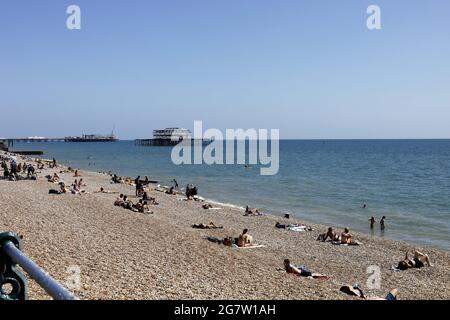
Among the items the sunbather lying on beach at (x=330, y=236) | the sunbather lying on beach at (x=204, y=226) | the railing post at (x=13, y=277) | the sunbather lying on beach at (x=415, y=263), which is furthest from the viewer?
the sunbather lying on beach at (x=204, y=226)

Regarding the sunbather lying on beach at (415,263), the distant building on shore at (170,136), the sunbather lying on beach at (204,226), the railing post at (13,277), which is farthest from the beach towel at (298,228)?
the distant building on shore at (170,136)

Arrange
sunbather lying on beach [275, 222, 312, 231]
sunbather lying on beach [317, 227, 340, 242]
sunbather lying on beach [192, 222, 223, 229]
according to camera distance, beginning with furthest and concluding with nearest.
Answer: sunbather lying on beach [275, 222, 312, 231]
sunbather lying on beach [192, 222, 223, 229]
sunbather lying on beach [317, 227, 340, 242]

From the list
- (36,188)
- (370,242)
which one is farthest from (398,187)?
(36,188)

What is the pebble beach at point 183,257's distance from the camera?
9516mm

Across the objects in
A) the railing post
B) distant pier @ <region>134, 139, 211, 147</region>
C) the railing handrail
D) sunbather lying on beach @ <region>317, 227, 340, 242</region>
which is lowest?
sunbather lying on beach @ <region>317, 227, 340, 242</region>

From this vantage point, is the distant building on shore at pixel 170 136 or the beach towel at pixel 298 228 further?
the distant building on shore at pixel 170 136

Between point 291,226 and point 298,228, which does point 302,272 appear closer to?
point 298,228

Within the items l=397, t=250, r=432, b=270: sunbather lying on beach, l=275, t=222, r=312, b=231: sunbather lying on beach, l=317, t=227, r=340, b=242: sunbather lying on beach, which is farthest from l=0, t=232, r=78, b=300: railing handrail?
l=275, t=222, r=312, b=231: sunbather lying on beach

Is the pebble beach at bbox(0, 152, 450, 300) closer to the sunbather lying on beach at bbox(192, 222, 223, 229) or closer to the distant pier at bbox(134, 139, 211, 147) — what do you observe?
the sunbather lying on beach at bbox(192, 222, 223, 229)

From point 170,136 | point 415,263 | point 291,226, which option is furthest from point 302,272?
point 170,136

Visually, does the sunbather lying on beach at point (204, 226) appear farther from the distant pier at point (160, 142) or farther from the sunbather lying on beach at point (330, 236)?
the distant pier at point (160, 142)

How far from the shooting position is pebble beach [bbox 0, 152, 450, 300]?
9516mm

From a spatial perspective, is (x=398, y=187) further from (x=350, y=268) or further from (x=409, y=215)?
(x=350, y=268)
